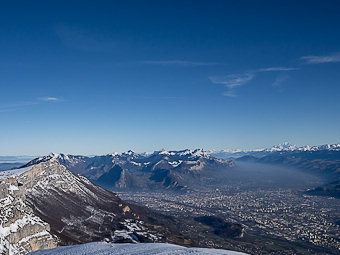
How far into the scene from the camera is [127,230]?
7761 inches

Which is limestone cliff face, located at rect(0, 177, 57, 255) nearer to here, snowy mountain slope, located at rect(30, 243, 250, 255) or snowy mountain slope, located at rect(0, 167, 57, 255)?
snowy mountain slope, located at rect(0, 167, 57, 255)

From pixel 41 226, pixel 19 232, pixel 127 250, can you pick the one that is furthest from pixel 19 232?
pixel 127 250

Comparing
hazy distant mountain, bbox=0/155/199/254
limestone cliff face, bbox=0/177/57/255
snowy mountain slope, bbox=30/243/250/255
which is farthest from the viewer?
hazy distant mountain, bbox=0/155/199/254

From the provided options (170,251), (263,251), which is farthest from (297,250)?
(170,251)

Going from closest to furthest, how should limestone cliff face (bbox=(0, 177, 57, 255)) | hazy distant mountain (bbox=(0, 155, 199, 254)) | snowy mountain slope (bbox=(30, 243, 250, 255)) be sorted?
snowy mountain slope (bbox=(30, 243, 250, 255))
limestone cliff face (bbox=(0, 177, 57, 255))
hazy distant mountain (bbox=(0, 155, 199, 254))

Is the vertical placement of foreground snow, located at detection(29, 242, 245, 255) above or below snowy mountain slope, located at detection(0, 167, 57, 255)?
above

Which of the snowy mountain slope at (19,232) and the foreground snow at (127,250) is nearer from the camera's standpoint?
the foreground snow at (127,250)

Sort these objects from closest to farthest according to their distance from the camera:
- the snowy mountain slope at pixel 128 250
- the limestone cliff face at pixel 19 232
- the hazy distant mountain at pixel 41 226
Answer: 1. the snowy mountain slope at pixel 128 250
2. the limestone cliff face at pixel 19 232
3. the hazy distant mountain at pixel 41 226

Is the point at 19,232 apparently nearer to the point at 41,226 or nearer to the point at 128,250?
the point at 41,226

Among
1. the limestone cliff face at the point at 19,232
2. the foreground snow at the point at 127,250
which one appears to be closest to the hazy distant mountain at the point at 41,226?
the limestone cliff face at the point at 19,232

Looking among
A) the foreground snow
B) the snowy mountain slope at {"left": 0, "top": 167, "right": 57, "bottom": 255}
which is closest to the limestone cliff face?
the snowy mountain slope at {"left": 0, "top": 167, "right": 57, "bottom": 255}

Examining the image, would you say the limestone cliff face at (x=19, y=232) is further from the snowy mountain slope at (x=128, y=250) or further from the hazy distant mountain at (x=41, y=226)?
the snowy mountain slope at (x=128, y=250)

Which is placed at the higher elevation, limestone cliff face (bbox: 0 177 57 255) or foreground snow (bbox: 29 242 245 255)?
foreground snow (bbox: 29 242 245 255)

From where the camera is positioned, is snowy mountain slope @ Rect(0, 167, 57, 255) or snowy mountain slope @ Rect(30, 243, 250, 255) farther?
snowy mountain slope @ Rect(0, 167, 57, 255)
